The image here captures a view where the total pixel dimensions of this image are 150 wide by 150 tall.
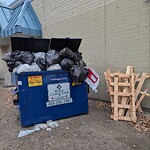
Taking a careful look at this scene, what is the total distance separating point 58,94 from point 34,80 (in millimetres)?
670

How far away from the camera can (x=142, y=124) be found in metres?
3.83

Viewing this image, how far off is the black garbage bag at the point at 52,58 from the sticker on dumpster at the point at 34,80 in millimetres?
404

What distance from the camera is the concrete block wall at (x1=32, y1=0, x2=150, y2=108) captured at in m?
4.39

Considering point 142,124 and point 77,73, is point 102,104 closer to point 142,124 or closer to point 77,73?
point 142,124

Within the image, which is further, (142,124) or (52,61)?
(52,61)

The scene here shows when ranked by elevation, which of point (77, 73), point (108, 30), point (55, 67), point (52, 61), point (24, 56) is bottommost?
point (77, 73)

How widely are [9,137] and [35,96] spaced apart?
3.18 feet

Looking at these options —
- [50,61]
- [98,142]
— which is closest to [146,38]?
[50,61]

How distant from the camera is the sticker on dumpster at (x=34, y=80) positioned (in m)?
3.79

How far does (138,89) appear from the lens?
13.9ft

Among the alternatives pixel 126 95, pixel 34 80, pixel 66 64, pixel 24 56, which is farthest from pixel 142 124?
pixel 24 56

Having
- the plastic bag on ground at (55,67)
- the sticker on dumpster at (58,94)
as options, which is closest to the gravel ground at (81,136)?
the sticker on dumpster at (58,94)

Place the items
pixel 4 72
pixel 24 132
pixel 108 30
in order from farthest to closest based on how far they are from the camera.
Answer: pixel 4 72
pixel 108 30
pixel 24 132

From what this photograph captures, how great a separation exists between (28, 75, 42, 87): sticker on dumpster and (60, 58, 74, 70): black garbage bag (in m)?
0.59
